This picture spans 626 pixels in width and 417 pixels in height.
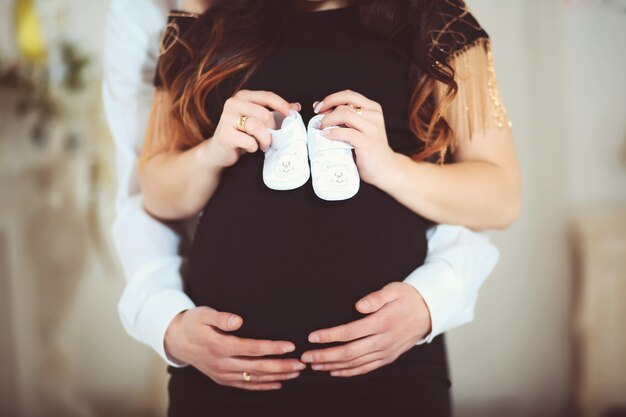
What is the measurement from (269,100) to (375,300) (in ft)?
1.00

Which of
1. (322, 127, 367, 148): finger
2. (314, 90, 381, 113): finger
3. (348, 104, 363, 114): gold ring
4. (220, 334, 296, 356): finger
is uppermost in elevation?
(314, 90, 381, 113): finger

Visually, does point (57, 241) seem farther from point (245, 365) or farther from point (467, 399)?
point (467, 399)

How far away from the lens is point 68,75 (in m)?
1.21

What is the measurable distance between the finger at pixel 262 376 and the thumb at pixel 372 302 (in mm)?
130

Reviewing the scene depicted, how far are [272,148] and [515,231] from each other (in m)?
0.57

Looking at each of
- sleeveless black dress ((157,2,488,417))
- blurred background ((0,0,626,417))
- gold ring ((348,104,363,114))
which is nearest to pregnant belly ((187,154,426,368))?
sleeveless black dress ((157,2,488,417))

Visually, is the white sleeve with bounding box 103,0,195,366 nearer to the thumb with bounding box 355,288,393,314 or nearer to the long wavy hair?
the long wavy hair

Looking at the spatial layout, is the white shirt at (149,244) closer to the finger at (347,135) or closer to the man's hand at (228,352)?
the man's hand at (228,352)

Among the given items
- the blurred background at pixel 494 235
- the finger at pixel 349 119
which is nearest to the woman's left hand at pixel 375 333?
the finger at pixel 349 119

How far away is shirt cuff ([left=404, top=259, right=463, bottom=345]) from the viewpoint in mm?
763

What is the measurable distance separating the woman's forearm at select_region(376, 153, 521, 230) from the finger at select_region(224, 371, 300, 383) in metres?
0.29

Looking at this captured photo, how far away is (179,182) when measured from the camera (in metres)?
0.85

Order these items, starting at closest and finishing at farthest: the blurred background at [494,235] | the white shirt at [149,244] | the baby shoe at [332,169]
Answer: the baby shoe at [332,169]
the white shirt at [149,244]
the blurred background at [494,235]

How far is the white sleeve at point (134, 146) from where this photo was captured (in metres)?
0.88
